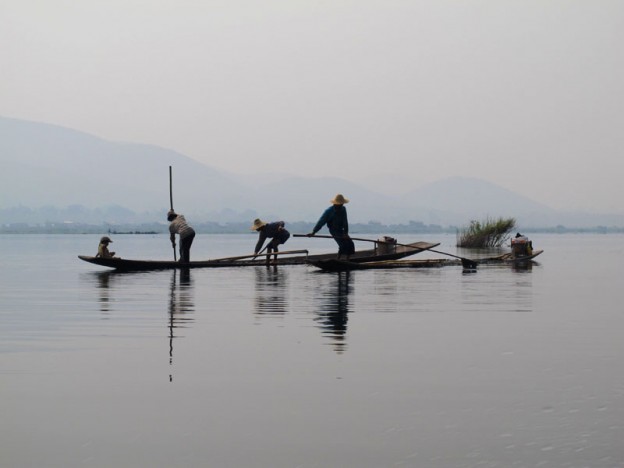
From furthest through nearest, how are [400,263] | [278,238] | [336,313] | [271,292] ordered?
[278,238] < [400,263] < [271,292] < [336,313]

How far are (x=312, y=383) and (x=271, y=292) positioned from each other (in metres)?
11.1

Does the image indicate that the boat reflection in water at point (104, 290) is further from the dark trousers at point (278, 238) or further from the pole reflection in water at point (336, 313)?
the dark trousers at point (278, 238)

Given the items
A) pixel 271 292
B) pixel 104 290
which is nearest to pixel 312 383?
pixel 271 292

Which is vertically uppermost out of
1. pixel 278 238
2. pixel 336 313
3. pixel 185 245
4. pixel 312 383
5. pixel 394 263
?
pixel 278 238

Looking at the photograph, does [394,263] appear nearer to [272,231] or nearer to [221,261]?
[272,231]

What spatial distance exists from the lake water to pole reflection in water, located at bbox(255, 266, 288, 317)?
15 cm

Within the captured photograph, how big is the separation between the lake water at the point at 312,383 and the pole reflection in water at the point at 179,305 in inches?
2.8

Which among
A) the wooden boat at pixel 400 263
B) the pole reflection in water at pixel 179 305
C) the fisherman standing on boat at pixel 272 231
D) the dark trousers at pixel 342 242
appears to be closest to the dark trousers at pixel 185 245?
the pole reflection in water at pixel 179 305

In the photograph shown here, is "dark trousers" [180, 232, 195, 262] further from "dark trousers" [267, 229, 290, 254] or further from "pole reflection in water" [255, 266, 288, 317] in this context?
"dark trousers" [267, 229, 290, 254]

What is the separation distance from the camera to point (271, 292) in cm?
1931

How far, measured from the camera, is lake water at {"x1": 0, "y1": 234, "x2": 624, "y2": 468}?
6004 mm

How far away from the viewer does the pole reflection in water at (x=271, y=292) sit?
15.2m

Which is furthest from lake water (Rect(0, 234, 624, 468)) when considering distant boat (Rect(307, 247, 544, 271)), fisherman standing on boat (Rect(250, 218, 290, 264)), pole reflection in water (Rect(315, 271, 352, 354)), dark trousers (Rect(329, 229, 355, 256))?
fisherman standing on boat (Rect(250, 218, 290, 264))

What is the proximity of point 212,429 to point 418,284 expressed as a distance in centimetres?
1593
